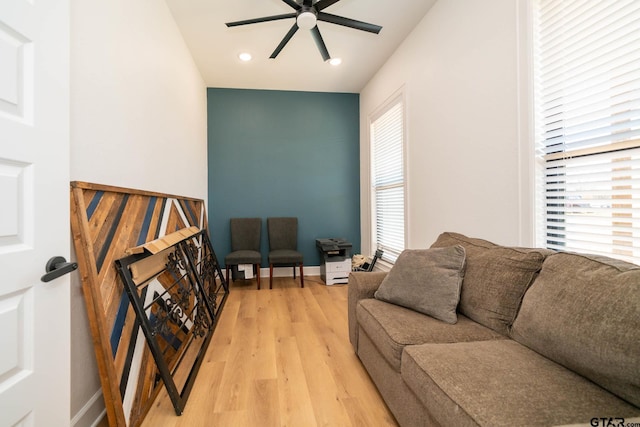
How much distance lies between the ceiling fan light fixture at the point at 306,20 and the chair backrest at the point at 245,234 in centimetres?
271

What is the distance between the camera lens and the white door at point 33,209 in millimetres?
782

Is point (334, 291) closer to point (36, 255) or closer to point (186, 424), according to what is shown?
point (186, 424)

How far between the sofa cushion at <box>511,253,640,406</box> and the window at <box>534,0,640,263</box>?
377mm

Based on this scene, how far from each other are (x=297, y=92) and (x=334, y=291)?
3165 millimetres

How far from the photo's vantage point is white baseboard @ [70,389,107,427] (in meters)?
1.28

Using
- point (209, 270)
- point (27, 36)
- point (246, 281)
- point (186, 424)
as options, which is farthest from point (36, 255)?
point (246, 281)

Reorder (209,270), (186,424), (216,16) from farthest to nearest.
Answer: (209,270)
(216,16)
(186,424)

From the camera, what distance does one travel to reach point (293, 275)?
4.45m

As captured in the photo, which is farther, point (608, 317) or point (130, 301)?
point (130, 301)

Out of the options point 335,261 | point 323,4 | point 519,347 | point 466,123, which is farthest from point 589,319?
point 335,261

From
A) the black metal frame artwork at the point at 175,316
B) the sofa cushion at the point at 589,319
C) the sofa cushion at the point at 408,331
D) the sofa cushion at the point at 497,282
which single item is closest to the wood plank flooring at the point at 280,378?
the black metal frame artwork at the point at 175,316

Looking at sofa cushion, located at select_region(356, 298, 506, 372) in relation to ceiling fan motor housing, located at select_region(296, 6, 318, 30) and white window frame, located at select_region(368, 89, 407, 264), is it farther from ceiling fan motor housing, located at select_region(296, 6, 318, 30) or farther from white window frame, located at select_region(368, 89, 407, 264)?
ceiling fan motor housing, located at select_region(296, 6, 318, 30)

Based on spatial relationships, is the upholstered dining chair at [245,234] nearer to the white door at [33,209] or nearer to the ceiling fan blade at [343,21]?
the ceiling fan blade at [343,21]

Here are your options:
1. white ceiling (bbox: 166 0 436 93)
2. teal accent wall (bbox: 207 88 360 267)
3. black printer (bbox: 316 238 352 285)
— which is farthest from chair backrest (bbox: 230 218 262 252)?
white ceiling (bbox: 166 0 436 93)
